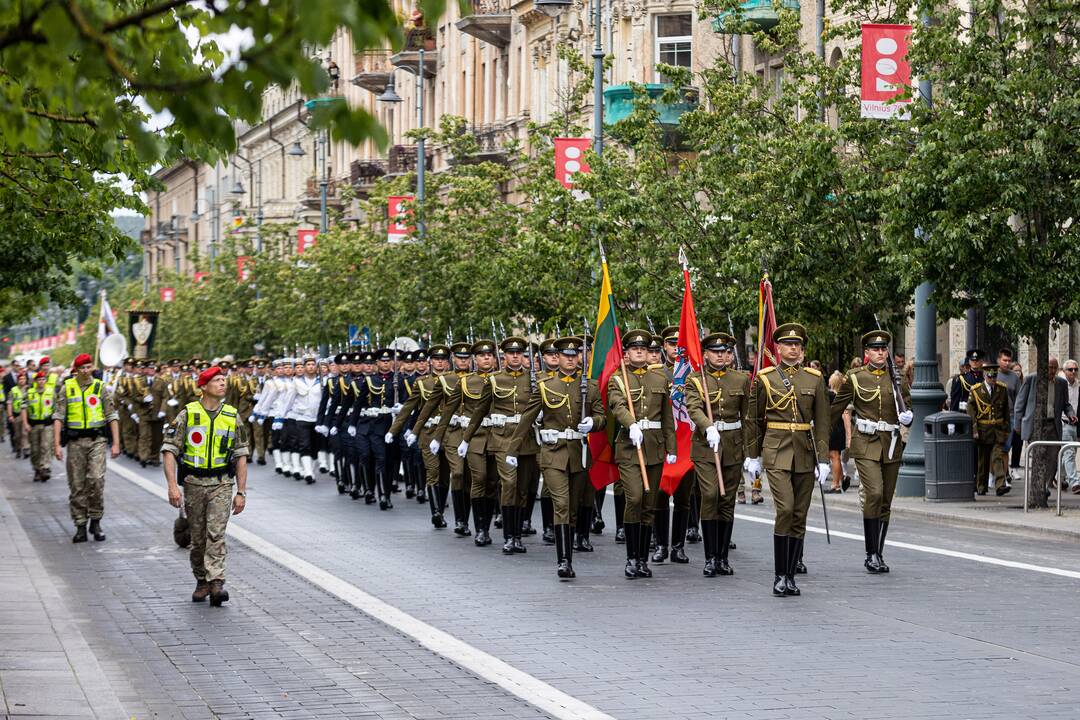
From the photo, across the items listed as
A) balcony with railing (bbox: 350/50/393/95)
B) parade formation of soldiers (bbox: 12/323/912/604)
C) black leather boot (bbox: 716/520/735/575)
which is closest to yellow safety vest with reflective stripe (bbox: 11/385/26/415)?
parade formation of soldiers (bbox: 12/323/912/604)

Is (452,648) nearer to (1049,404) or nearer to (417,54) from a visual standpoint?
(1049,404)

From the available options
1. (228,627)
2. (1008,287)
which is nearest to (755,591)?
(228,627)

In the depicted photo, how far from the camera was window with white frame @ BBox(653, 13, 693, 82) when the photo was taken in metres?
44.8

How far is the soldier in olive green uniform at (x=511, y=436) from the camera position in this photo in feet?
53.3

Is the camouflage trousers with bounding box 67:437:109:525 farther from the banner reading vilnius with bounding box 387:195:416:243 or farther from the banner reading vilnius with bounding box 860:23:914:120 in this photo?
the banner reading vilnius with bounding box 387:195:416:243

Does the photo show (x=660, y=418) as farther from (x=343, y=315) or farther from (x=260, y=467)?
(x=343, y=315)

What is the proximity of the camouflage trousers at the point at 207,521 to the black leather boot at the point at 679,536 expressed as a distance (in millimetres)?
4091

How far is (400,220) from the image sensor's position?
3997 centimetres

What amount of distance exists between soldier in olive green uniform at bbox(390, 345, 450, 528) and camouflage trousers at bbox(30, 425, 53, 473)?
32.9 ft

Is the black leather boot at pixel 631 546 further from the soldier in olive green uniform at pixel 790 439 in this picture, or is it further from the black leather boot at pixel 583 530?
the black leather boot at pixel 583 530

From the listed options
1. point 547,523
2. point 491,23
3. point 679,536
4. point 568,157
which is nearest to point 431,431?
point 547,523

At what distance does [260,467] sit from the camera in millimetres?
32500

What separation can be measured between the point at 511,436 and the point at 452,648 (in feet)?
19.0

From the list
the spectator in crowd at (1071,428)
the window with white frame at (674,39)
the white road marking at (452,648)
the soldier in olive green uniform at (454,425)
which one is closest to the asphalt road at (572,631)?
the white road marking at (452,648)
